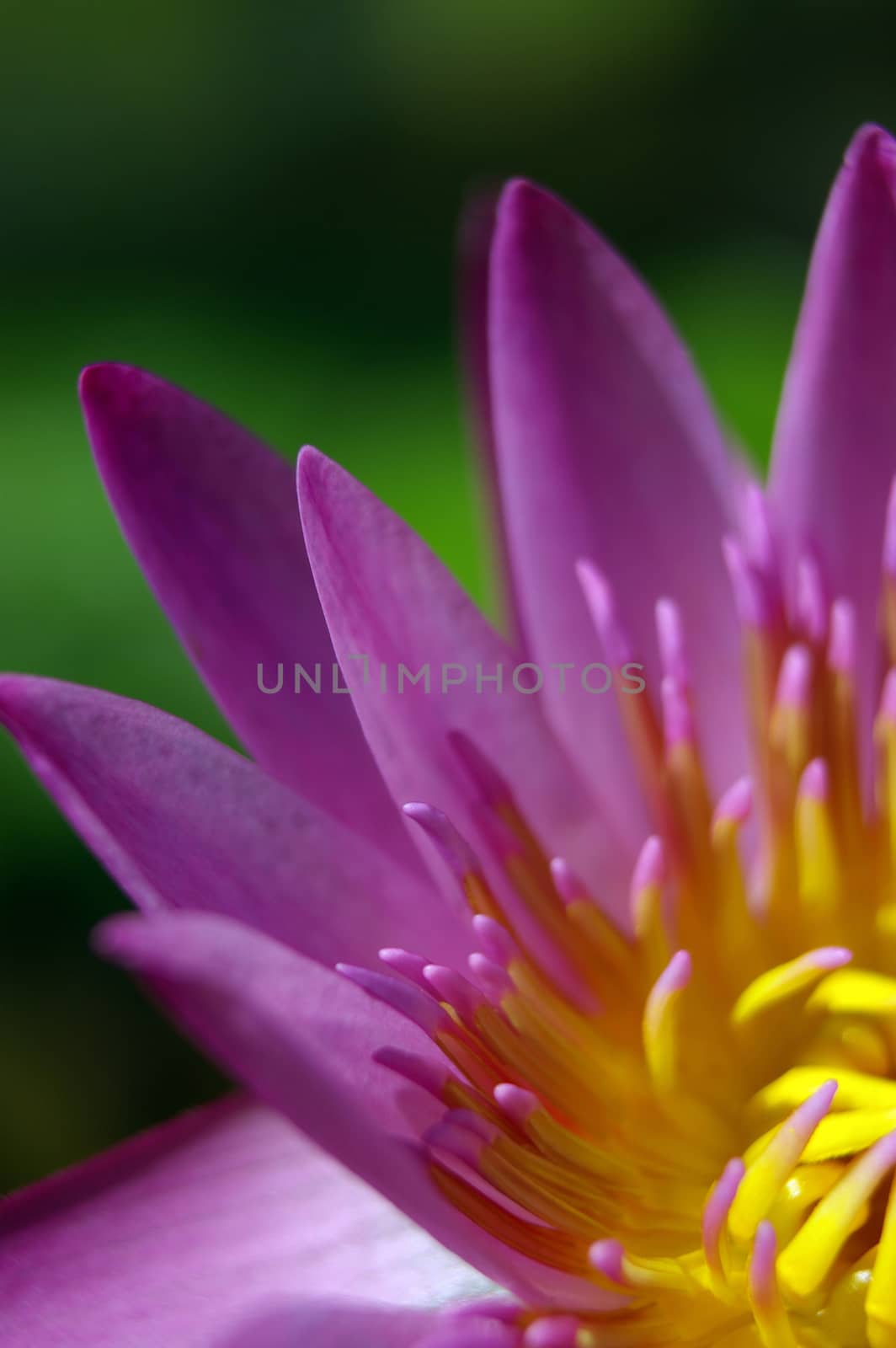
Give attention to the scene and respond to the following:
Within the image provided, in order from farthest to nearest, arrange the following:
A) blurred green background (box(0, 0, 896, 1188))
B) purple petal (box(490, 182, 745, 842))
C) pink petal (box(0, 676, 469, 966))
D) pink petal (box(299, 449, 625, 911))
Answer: blurred green background (box(0, 0, 896, 1188))
purple petal (box(490, 182, 745, 842))
pink petal (box(299, 449, 625, 911))
pink petal (box(0, 676, 469, 966))

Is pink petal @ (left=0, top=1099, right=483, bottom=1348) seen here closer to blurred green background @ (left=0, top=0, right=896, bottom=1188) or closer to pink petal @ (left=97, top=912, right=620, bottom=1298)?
pink petal @ (left=97, top=912, right=620, bottom=1298)

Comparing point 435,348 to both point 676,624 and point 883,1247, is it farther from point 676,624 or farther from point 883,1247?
point 883,1247

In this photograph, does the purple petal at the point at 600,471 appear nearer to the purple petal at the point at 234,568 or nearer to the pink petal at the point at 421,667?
the pink petal at the point at 421,667

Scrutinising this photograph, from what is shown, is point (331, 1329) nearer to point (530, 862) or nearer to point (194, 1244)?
point (194, 1244)

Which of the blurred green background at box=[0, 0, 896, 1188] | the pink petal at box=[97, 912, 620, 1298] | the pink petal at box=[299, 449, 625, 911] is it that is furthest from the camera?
the blurred green background at box=[0, 0, 896, 1188]

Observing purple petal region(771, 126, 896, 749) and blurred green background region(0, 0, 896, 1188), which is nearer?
purple petal region(771, 126, 896, 749)

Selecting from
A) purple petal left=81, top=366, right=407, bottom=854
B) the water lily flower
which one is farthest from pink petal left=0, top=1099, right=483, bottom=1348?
purple petal left=81, top=366, right=407, bottom=854

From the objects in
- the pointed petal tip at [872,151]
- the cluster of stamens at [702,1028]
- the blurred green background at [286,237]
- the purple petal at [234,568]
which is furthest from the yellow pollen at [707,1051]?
the blurred green background at [286,237]
